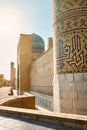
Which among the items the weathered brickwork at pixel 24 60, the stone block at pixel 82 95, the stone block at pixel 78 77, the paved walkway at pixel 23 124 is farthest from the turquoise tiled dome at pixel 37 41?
the paved walkway at pixel 23 124

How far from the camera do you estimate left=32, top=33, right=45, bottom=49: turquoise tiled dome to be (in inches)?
872

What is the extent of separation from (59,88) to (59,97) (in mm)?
186

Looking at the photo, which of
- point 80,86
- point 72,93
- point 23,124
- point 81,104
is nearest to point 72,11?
point 80,86

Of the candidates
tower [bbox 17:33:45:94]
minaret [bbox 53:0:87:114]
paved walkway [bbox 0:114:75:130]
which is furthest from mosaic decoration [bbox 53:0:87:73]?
tower [bbox 17:33:45:94]

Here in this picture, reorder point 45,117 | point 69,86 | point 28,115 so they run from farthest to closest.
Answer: point 69,86 < point 28,115 < point 45,117

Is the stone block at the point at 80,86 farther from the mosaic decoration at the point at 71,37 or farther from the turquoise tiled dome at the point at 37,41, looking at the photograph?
the turquoise tiled dome at the point at 37,41

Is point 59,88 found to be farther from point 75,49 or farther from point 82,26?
point 82,26

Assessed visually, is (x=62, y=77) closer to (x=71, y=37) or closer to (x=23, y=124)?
(x=71, y=37)

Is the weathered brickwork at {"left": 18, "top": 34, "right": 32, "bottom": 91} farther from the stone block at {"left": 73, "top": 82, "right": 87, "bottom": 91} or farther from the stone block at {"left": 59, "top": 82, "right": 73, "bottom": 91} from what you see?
the stone block at {"left": 73, "top": 82, "right": 87, "bottom": 91}

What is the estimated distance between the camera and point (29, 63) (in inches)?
645

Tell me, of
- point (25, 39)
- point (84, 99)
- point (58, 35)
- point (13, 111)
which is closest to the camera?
point (13, 111)

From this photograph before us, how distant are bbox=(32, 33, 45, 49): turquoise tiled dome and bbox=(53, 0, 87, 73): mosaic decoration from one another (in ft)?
60.5

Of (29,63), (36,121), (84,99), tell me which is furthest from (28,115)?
(29,63)

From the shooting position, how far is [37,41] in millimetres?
22438
